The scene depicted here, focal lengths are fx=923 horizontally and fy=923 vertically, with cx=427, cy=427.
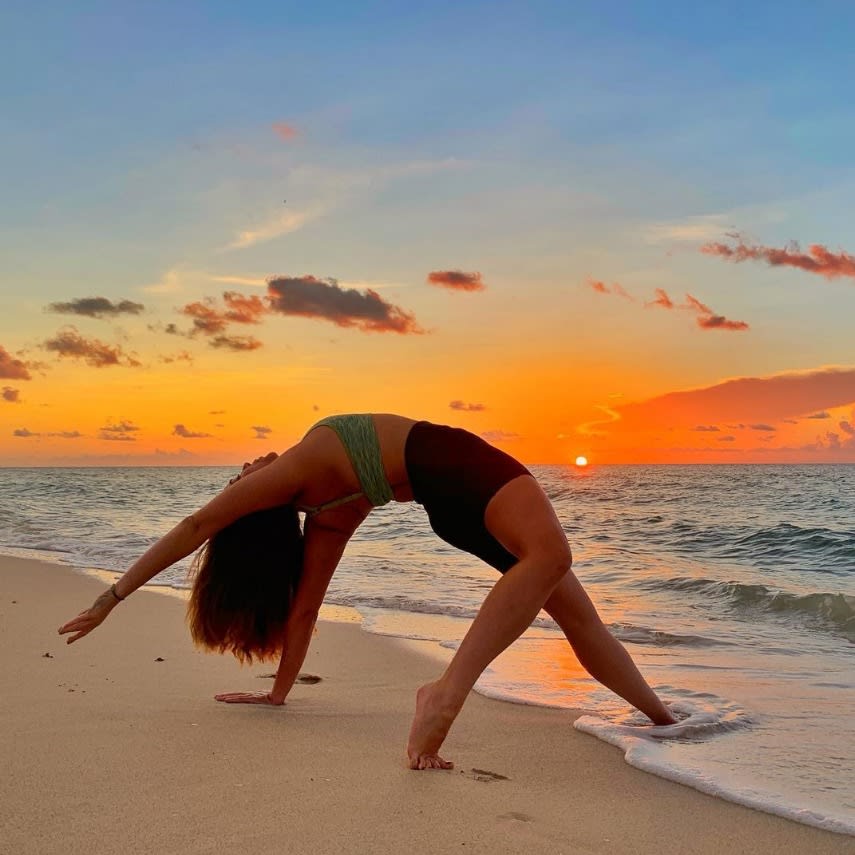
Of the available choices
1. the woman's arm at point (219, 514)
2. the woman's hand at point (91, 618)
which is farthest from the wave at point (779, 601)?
the woman's hand at point (91, 618)

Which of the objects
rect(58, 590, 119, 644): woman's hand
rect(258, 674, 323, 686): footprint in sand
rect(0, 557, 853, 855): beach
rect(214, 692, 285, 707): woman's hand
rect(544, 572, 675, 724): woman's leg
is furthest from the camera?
rect(258, 674, 323, 686): footprint in sand

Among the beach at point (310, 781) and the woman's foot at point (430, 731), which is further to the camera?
the woman's foot at point (430, 731)

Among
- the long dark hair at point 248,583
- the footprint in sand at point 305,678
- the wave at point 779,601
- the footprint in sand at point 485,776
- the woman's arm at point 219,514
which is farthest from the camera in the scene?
the wave at point 779,601

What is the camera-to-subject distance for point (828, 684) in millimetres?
5105

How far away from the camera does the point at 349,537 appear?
137 inches

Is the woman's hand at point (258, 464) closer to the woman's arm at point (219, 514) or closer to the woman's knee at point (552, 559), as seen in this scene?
the woman's arm at point (219, 514)

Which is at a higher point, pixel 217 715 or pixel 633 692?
pixel 633 692

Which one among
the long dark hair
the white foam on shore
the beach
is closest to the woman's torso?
the long dark hair

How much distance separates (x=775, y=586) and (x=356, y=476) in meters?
7.99

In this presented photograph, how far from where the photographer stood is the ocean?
11.3 feet

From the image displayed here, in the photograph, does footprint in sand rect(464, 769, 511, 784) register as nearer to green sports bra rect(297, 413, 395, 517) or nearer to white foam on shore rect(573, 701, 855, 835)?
white foam on shore rect(573, 701, 855, 835)

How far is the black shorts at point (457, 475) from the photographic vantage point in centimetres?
310

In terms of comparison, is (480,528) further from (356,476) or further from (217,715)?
(217,715)

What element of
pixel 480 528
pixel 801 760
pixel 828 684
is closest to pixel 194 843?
pixel 480 528
